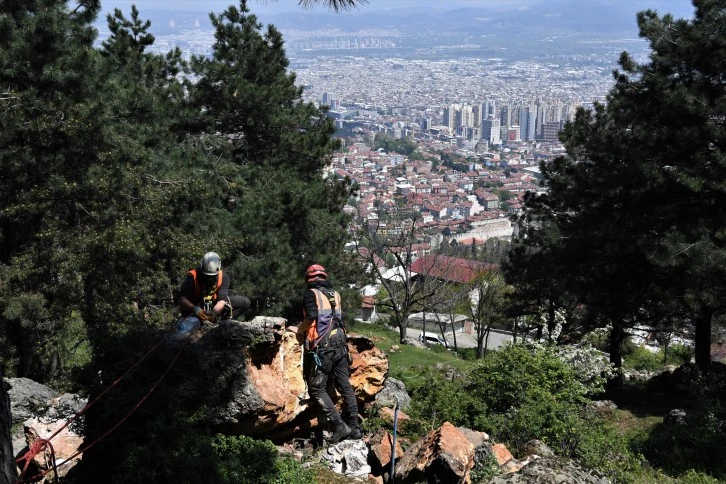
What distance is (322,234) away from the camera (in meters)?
17.0

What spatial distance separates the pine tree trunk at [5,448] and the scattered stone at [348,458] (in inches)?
114

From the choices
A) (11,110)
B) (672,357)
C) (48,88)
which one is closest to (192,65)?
(48,88)

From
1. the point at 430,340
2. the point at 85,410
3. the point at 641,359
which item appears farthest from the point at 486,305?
the point at 85,410

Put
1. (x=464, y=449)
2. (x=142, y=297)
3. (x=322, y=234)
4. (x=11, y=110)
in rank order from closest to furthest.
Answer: (x=464, y=449), (x=11, y=110), (x=142, y=297), (x=322, y=234)

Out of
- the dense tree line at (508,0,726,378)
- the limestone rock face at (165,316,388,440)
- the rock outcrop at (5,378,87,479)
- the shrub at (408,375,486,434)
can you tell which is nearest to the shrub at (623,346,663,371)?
the dense tree line at (508,0,726,378)

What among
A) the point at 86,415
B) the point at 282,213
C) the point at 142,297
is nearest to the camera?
the point at 86,415

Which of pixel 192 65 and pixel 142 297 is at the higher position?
pixel 192 65

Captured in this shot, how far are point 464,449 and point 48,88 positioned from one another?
815 centimetres

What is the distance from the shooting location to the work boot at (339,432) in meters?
5.77

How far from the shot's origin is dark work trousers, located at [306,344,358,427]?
226 inches

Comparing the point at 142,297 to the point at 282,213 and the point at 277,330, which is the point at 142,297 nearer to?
the point at 277,330

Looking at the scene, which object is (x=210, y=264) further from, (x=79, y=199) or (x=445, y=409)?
(x=79, y=199)

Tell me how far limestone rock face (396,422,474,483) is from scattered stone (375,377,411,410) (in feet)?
6.33

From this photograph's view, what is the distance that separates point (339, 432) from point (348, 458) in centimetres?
28
